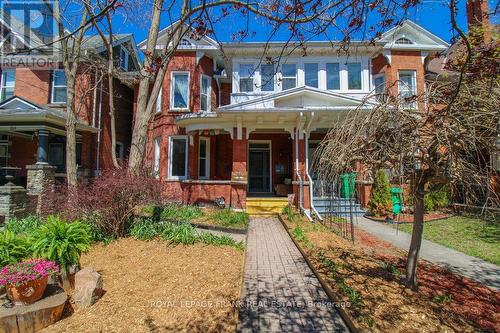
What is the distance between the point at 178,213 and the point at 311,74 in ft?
31.9

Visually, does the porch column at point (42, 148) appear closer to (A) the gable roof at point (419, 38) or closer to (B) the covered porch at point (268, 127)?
(B) the covered porch at point (268, 127)

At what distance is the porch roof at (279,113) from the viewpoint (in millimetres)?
10799

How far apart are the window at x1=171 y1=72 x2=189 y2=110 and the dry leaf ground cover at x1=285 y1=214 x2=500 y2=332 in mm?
10537

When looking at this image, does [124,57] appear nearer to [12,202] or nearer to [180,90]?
[180,90]

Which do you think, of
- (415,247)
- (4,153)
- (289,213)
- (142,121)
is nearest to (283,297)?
(415,247)

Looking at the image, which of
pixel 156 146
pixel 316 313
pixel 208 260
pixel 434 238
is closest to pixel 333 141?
pixel 316 313

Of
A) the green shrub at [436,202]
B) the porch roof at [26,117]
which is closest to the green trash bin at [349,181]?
the green shrub at [436,202]

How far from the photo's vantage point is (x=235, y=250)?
6359mm

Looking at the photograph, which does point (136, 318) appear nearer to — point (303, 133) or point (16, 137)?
point (303, 133)

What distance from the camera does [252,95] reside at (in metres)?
13.6

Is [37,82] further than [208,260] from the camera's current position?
Yes

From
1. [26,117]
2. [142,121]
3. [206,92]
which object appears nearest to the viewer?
[142,121]

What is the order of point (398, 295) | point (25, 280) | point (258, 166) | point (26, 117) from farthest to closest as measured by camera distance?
point (258, 166) → point (26, 117) → point (398, 295) → point (25, 280)

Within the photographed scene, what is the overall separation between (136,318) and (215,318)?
3.46 ft
